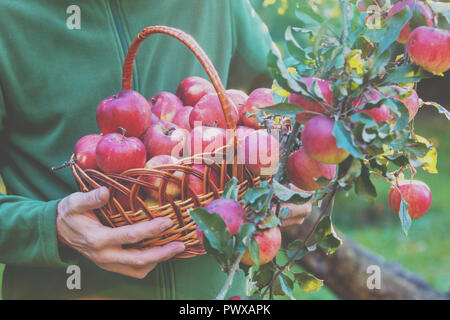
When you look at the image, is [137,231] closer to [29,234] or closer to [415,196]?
[29,234]

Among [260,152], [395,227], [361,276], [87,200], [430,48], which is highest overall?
[430,48]

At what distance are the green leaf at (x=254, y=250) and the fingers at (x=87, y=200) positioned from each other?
0.35 m

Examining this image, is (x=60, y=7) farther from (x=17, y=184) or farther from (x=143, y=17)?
(x=17, y=184)

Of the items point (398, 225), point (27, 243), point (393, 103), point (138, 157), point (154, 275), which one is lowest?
point (398, 225)

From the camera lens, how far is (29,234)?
96cm

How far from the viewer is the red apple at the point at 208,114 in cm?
103

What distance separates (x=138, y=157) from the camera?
3.09ft

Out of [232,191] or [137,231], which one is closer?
[232,191]

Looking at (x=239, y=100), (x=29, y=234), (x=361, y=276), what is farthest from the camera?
(x=361, y=276)

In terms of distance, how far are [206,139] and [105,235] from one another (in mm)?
288

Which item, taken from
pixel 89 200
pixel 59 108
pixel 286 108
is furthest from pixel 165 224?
pixel 59 108

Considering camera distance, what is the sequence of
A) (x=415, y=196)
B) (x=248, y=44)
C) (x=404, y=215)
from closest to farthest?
(x=404, y=215), (x=415, y=196), (x=248, y=44)
